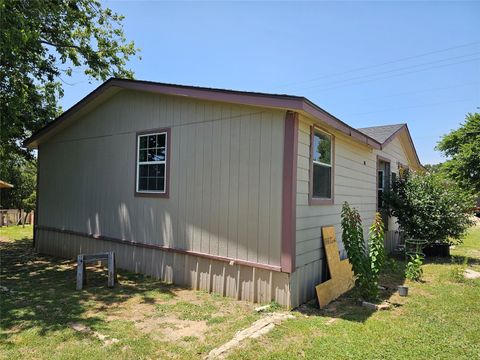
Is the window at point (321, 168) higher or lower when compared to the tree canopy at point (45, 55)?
lower

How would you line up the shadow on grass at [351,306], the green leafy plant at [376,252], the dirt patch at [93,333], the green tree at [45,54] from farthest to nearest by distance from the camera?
the green tree at [45,54] < the green leafy plant at [376,252] < the shadow on grass at [351,306] < the dirt patch at [93,333]

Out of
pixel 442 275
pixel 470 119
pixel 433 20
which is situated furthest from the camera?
pixel 470 119

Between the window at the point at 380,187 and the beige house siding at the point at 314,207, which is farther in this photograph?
the window at the point at 380,187

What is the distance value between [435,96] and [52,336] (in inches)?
948

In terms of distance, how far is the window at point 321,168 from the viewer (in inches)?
215

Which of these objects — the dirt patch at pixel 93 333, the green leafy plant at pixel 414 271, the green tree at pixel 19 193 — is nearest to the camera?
the dirt patch at pixel 93 333

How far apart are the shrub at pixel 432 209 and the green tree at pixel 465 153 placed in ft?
30.6

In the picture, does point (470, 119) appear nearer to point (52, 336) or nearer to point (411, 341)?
point (411, 341)

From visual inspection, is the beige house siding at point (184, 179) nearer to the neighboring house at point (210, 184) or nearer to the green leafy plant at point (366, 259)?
the neighboring house at point (210, 184)

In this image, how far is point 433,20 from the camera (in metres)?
8.38

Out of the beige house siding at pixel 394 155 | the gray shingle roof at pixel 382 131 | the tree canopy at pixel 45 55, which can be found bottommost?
the beige house siding at pixel 394 155

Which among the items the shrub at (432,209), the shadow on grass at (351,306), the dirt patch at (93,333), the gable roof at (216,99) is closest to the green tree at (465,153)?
the shrub at (432,209)

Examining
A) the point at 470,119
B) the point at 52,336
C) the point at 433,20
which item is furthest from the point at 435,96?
the point at 52,336

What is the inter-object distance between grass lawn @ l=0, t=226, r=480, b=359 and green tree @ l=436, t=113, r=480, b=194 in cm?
1406
